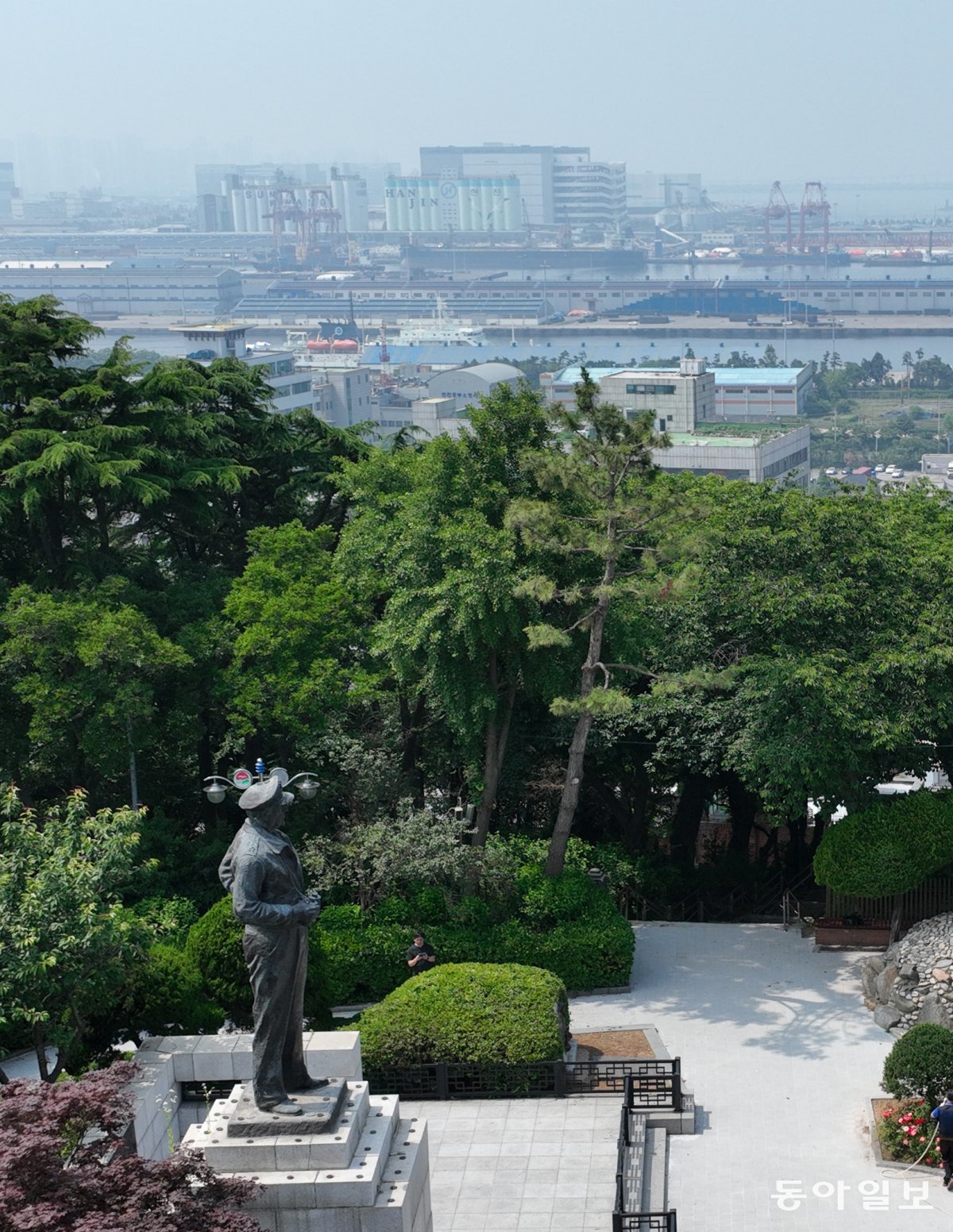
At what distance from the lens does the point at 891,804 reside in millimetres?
22078

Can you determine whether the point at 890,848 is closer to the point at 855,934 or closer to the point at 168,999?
the point at 855,934

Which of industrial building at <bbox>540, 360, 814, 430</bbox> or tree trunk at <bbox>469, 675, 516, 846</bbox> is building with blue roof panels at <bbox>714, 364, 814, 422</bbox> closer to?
industrial building at <bbox>540, 360, 814, 430</bbox>

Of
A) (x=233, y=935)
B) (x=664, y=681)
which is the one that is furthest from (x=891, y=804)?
(x=233, y=935)

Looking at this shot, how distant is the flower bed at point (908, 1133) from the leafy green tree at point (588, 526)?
6271 mm

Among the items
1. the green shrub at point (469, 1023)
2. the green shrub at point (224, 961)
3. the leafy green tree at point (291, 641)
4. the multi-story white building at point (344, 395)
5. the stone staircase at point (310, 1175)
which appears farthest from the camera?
the multi-story white building at point (344, 395)

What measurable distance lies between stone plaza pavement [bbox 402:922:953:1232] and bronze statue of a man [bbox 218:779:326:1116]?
3778mm

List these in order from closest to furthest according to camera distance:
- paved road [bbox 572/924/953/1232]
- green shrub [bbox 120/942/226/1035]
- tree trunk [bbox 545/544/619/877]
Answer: paved road [bbox 572/924/953/1232], green shrub [bbox 120/942/226/1035], tree trunk [bbox 545/544/619/877]

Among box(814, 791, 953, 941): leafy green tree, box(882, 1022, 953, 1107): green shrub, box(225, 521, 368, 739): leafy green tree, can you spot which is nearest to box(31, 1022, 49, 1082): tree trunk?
box(225, 521, 368, 739): leafy green tree

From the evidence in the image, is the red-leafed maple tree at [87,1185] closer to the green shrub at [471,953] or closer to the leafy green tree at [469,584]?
the green shrub at [471,953]

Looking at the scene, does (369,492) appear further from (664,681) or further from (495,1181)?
(495,1181)

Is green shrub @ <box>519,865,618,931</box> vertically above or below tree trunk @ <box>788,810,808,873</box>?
above

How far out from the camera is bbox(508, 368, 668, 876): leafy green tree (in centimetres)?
2139

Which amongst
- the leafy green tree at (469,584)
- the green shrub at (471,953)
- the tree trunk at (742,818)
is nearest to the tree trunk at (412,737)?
the leafy green tree at (469,584)

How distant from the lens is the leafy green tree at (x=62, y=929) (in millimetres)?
15312
